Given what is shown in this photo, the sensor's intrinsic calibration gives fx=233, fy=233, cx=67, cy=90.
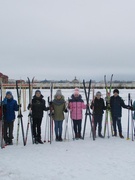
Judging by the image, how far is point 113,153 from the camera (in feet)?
19.0

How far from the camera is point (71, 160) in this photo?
530 centimetres

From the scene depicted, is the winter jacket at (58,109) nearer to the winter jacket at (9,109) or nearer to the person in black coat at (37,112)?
the person in black coat at (37,112)

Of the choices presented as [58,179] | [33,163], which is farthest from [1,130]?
[58,179]

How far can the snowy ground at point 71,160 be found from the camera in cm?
448

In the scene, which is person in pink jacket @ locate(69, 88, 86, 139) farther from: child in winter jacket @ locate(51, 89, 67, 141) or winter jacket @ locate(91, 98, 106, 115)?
winter jacket @ locate(91, 98, 106, 115)

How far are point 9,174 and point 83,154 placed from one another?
76.6 inches

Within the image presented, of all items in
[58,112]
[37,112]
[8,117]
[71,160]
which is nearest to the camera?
[71,160]

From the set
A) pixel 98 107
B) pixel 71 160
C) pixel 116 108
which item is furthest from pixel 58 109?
pixel 71 160

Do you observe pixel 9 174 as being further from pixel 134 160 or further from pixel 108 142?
pixel 108 142

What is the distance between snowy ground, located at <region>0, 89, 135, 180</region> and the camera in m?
4.48

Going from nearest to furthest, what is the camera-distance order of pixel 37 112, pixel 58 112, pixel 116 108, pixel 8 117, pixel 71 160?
pixel 71 160, pixel 8 117, pixel 37 112, pixel 58 112, pixel 116 108

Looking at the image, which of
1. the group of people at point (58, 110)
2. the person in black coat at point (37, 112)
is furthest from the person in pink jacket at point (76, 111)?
the person in black coat at point (37, 112)

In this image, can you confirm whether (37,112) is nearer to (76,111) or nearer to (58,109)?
(58,109)

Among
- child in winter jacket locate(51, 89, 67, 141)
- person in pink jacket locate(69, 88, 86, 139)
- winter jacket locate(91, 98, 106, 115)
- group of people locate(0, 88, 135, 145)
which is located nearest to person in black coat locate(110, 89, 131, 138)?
group of people locate(0, 88, 135, 145)
